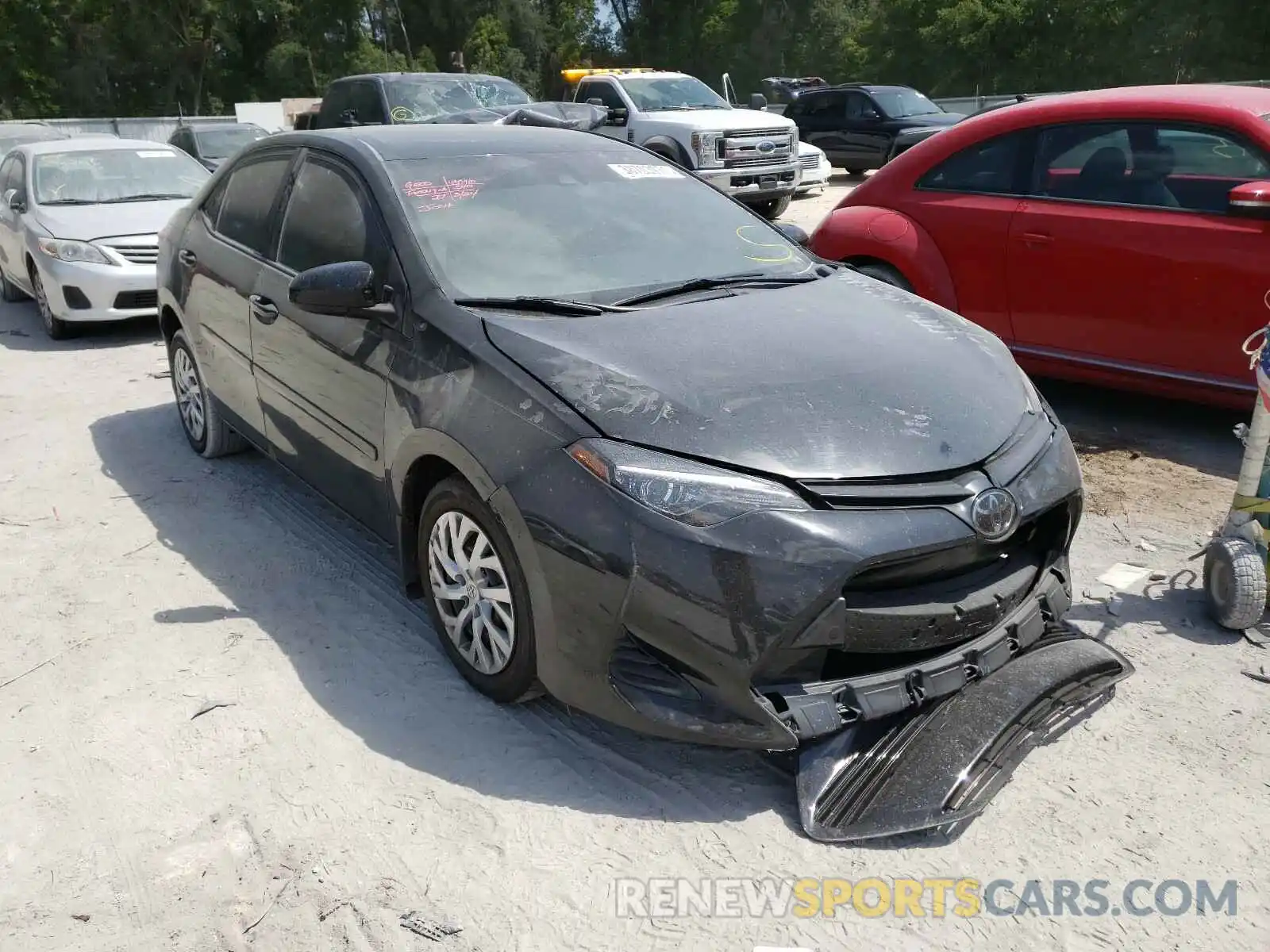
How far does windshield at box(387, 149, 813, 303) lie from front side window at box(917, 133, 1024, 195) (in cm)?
201

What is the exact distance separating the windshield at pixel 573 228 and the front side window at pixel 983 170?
2.01m

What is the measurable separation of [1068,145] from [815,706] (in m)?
4.11

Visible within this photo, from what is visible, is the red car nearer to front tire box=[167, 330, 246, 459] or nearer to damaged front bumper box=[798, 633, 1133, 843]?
damaged front bumper box=[798, 633, 1133, 843]

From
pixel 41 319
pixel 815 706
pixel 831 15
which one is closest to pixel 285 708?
pixel 815 706

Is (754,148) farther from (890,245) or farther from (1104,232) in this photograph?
(1104,232)

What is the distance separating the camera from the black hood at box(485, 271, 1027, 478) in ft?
9.77

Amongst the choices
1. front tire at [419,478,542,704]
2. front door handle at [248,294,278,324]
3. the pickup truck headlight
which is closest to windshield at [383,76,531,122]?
the pickup truck headlight

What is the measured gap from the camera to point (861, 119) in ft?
67.1

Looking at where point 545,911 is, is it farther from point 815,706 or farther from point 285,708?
point 285,708

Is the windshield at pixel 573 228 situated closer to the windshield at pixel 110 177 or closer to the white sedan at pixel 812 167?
the windshield at pixel 110 177

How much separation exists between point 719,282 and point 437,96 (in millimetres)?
10335

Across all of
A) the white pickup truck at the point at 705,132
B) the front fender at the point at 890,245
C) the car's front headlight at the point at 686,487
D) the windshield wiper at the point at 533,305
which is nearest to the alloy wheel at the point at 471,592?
the car's front headlight at the point at 686,487

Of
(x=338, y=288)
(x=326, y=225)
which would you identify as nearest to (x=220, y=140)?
(x=326, y=225)

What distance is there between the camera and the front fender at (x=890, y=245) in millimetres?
6125
